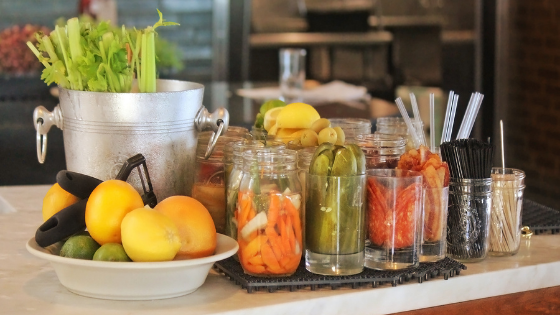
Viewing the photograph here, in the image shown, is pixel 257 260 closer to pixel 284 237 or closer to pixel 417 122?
pixel 284 237

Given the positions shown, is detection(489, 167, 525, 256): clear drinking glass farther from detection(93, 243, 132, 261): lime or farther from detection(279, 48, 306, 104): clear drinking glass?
detection(279, 48, 306, 104): clear drinking glass

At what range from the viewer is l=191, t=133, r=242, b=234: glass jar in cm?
123

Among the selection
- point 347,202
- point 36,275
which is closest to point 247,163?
point 347,202

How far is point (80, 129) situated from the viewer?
3.98ft

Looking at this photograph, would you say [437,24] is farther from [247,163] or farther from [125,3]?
[247,163]

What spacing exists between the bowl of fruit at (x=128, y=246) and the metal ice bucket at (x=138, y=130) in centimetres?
14

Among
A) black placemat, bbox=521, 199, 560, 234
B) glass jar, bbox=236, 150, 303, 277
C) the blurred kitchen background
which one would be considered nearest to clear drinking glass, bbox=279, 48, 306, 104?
the blurred kitchen background

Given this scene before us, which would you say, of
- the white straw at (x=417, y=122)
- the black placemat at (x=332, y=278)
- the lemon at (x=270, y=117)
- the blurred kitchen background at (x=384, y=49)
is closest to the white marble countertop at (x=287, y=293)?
the black placemat at (x=332, y=278)

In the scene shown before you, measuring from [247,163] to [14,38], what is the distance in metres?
2.80

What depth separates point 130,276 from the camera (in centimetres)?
97

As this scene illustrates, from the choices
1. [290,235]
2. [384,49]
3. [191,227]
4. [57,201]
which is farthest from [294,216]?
[384,49]

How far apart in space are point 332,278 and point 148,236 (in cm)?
28

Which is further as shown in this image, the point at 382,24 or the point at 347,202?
the point at 382,24

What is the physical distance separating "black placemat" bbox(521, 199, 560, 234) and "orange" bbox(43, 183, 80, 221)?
849 mm
